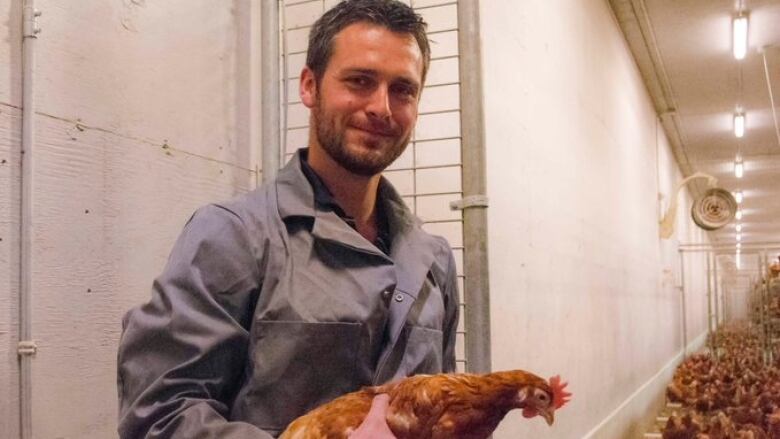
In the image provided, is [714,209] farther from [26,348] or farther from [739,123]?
[26,348]

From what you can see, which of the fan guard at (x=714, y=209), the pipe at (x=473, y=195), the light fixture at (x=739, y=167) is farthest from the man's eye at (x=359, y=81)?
the light fixture at (x=739, y=167)

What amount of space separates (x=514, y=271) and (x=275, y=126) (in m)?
1.37

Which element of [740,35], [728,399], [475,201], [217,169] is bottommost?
[728,399]

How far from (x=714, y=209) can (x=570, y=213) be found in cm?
573

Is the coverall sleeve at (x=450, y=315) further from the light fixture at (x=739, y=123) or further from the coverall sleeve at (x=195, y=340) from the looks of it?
the light fixture at (x=739, y=123)

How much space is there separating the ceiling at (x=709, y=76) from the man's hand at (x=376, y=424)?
5451mm

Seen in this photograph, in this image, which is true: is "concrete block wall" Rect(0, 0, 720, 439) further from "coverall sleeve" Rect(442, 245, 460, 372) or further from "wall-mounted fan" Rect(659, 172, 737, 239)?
"wall-mounted fan" Rect(659, 172, 737, 239)

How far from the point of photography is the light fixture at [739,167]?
1169 centimetres

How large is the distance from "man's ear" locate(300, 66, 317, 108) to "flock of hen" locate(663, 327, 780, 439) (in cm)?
321

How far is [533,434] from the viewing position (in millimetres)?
3189

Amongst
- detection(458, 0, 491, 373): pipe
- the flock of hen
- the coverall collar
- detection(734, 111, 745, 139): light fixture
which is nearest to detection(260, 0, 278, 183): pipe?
detection(458, 0, 491, 373): pipe

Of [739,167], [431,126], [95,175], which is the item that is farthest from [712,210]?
[95,175]

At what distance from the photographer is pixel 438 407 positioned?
1050 mm

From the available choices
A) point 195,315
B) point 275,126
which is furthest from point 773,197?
point 195,315
